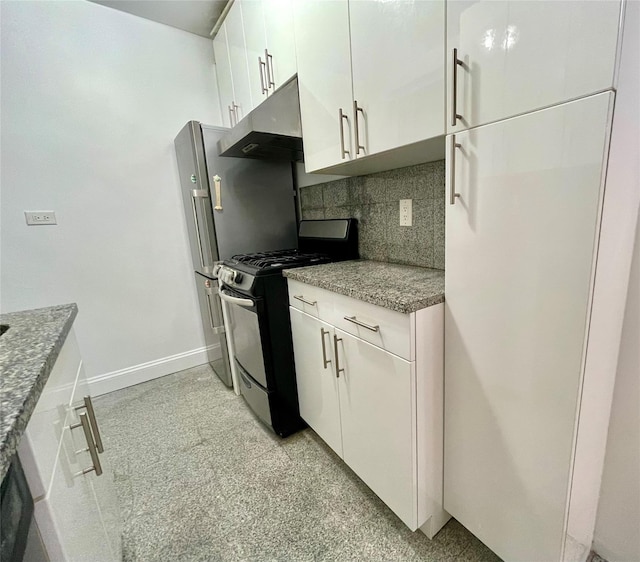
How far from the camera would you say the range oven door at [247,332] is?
5.21ft

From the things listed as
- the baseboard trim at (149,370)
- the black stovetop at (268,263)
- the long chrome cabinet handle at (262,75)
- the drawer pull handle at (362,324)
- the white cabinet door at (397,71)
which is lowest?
the baseboard trim at (149,370)

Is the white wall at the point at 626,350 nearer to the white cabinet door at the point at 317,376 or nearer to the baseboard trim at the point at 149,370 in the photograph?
the white cabinet door at the point at 317,376

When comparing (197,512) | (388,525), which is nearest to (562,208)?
(388,525)

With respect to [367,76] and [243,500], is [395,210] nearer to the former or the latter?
[367,76]

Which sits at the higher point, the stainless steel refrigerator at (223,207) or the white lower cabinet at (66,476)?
the stainless steel refrigerator at (223,207)

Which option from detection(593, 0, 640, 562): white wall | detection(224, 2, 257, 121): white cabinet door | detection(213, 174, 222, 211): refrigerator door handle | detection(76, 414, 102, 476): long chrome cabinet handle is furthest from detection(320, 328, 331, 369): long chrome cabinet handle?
detection(224, 2, 257, 121): white cabinet door

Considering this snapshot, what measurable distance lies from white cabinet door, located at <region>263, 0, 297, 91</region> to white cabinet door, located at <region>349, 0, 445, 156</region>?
48cm

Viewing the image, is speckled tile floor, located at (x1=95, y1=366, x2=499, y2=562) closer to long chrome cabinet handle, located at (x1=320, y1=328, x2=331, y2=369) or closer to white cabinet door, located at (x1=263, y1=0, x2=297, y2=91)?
long chrome cabinet handle, located at (x1=320, y1=328, x2=331, y2=369)

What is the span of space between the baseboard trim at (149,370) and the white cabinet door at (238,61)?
1748 mm

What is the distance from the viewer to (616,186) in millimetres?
663

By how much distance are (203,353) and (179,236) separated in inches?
41.5

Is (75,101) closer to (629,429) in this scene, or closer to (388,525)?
(388,525)

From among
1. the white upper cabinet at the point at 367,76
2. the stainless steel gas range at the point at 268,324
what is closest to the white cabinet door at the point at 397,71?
the white upper cabinet at the point at 367,76

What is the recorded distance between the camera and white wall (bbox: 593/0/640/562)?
2.02ft
